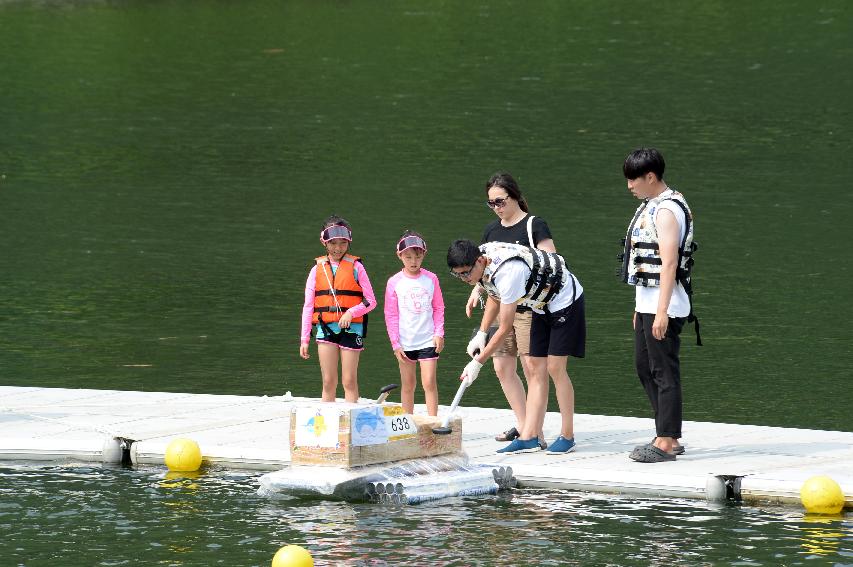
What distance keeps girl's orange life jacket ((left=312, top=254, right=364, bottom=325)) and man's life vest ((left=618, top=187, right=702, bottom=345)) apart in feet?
6.96

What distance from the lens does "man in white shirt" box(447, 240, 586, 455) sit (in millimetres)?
10703

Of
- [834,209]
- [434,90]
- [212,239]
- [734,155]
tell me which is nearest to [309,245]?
[212,239]

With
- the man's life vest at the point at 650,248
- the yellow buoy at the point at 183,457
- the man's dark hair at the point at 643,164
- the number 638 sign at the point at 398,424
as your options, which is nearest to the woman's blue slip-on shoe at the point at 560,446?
the number 638 sign at the point at 398,424

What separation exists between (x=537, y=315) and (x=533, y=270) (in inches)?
15.6

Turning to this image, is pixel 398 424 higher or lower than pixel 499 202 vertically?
lower

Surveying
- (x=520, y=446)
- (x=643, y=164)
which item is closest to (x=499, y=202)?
(x=643, y=164)

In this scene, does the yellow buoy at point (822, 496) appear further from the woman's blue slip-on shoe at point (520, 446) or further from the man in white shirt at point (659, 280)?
the woman's blue slip-on shoe at point (520, 446)

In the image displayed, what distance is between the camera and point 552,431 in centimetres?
1206

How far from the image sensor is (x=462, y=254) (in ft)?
34.2

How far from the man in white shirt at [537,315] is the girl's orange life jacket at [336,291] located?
113 cm

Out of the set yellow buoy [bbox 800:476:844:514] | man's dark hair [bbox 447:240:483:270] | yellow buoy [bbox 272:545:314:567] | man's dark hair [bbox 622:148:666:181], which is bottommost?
yellow buoy [bbox 272:545:314:567]

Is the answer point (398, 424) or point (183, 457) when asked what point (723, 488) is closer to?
point (398, 424)

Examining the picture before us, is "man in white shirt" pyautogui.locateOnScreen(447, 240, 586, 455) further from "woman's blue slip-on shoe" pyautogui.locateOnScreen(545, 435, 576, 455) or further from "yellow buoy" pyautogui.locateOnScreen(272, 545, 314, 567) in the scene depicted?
"yellow buoy" pyautogui.locateOnScreen(272, 545, 314, 567)

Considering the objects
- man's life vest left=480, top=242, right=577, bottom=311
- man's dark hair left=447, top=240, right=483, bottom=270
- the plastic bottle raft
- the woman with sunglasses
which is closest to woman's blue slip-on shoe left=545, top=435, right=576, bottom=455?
the woman with sunglasses
